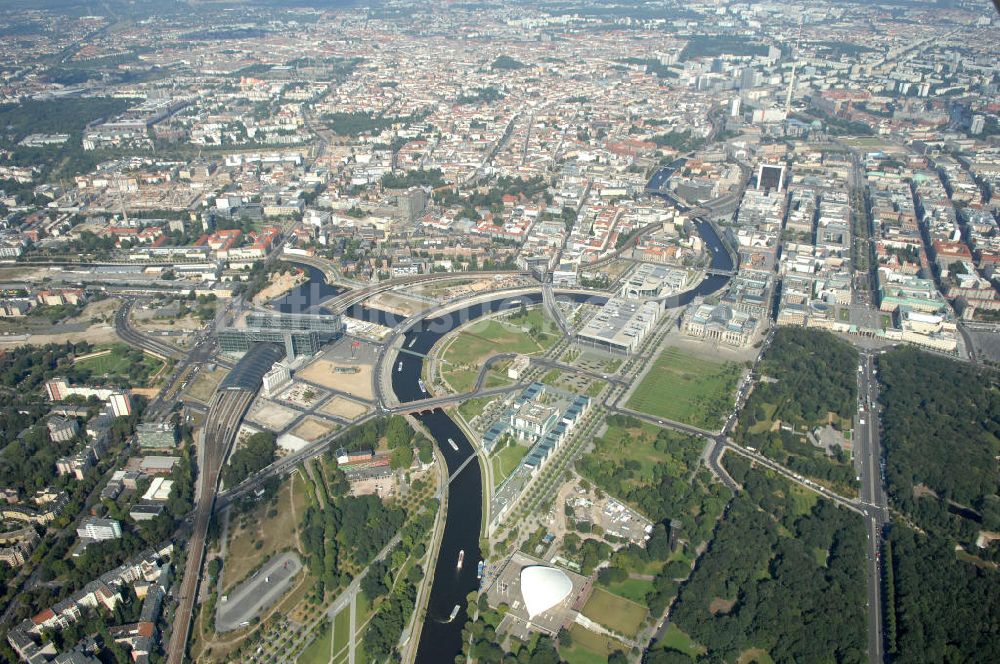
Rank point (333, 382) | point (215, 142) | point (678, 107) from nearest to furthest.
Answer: point (333, 382), point (215, 142), point (678, 107)

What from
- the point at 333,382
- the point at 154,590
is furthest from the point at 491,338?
the point at 154,590

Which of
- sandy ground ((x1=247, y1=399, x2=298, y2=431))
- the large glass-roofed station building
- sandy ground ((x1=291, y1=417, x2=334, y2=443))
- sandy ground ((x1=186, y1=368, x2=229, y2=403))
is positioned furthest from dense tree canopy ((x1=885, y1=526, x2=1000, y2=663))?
sandy ground ((x1=186, y1=368, x2=229, y2=403))

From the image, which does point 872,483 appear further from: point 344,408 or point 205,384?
point 205,384

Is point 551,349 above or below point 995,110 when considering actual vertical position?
below

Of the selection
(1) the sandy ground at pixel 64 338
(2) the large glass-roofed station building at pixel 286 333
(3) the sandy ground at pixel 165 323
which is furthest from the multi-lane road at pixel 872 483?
(1) the sandy ground at pixel 64 338

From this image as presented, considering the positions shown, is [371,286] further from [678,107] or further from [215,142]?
[678,107]
